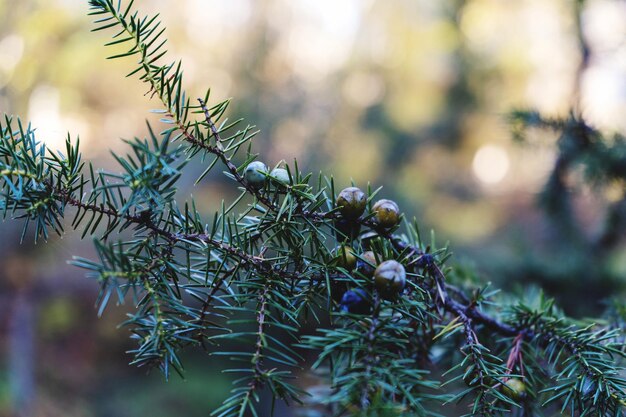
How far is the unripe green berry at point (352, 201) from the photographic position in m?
0.37

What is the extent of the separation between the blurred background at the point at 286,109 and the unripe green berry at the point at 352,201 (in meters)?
2.48

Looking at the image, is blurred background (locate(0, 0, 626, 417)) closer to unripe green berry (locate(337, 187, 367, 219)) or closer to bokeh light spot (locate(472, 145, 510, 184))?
bokeh light spot (locate(472, 145, 510, 184))

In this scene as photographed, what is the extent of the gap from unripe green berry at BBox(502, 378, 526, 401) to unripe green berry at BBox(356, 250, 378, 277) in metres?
0.14

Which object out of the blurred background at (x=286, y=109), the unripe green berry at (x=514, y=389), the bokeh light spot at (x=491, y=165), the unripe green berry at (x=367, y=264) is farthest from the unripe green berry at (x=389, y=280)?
the bokeh light spot at (x=491, y=165)

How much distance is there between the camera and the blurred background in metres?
2.96

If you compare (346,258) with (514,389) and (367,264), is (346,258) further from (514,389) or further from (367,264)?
(514,389)

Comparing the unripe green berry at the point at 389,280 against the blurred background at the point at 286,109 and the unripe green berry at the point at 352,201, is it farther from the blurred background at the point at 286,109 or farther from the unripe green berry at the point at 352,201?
the blurred background at the point at 286,109

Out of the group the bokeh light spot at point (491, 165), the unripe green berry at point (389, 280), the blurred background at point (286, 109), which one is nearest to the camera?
the unripe green berry at point (389, 280)

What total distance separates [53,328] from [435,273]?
4947mm

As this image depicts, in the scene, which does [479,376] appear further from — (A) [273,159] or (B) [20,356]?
(A) [273,159]

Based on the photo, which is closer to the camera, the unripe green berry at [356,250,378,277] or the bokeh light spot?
the unripe green berry at [356,250,378,277]

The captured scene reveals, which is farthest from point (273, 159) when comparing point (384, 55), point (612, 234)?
point (612, 234)

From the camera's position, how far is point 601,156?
0.87 metres

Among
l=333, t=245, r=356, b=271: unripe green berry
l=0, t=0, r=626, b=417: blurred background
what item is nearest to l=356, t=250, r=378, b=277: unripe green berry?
l=333, t=245, r=356, b=271: unripe green berry
